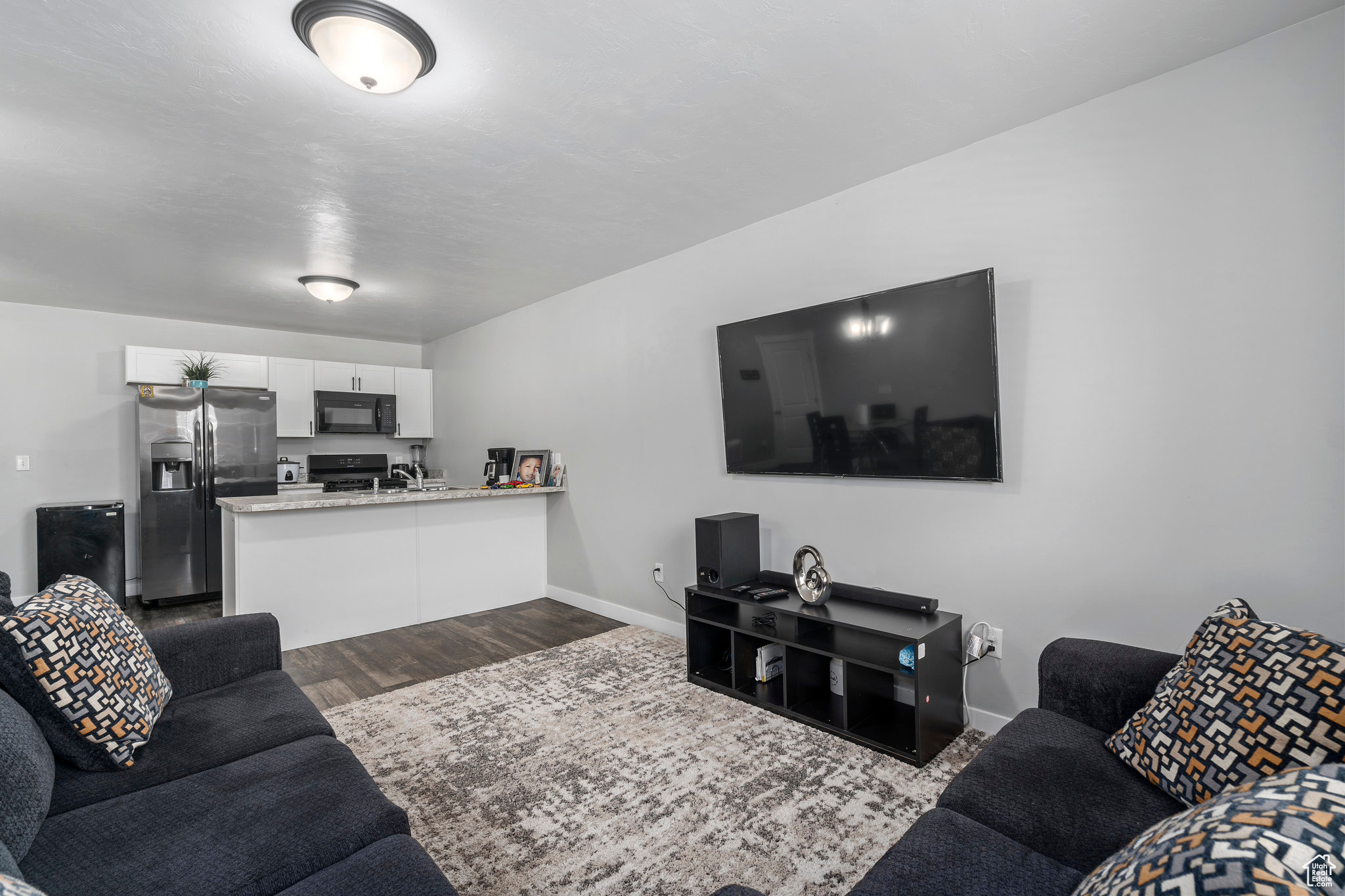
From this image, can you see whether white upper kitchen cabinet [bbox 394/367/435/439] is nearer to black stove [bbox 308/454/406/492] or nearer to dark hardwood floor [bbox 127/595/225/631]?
black stove [bbox 308/454/406/492]

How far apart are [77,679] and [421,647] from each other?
2.42 metres

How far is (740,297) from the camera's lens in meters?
3.55

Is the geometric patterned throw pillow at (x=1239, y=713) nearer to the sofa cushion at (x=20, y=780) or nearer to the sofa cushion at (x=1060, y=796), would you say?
the sofa cushion at (x=1060, y=796)

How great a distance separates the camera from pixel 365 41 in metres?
1.79

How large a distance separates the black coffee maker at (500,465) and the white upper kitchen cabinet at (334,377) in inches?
79.7

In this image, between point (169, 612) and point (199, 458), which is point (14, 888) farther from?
point (199, 458)

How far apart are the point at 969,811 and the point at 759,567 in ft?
6.80

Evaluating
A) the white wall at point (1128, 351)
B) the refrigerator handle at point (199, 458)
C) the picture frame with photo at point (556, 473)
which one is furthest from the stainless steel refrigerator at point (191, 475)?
the white wall at point (1128, 351)

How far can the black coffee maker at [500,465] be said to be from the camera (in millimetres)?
5125

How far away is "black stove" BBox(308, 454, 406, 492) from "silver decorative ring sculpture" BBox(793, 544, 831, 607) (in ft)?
→ 14.9

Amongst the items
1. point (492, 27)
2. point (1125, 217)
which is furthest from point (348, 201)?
point (1125, 217)

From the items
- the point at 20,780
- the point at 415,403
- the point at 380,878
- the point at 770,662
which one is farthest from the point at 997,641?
the point at 415,403

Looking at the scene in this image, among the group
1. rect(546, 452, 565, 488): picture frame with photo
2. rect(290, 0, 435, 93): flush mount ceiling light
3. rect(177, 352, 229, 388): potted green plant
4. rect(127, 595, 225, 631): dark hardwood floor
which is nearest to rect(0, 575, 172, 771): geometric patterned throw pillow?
rect(290, 0, 435, 93): flush mount ceiling light

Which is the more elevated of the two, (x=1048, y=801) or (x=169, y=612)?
(x=1048, y=801)
